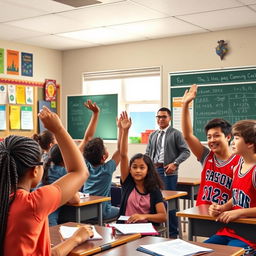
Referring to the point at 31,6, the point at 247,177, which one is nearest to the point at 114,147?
the point at 31,6

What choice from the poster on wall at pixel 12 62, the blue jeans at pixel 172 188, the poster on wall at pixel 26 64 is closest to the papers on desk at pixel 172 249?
the blue jeans at pixel 172 188

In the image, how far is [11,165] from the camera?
1.51 metres

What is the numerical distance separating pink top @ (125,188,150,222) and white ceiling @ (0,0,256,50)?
7.46 ft

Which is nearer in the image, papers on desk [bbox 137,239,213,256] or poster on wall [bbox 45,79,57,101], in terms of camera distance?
papers on desk [bbox 137,239,213,256]

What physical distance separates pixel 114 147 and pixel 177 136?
1979 millimetres

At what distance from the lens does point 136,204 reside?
324 cm

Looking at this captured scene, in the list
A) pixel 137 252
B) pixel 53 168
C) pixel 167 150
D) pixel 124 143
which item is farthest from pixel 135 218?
pixel 167 150

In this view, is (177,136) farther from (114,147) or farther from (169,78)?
(114,147)

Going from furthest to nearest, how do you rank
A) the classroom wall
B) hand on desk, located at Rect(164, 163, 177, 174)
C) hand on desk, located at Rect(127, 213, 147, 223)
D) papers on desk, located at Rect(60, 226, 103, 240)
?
the classroom wall
hand on desk, located at Rect(164, 163, 177, 174)
hand on desk, located at Rect(127, 213, 147, 223)
papers on desk, located at Rect(60, 226, 103, 240)

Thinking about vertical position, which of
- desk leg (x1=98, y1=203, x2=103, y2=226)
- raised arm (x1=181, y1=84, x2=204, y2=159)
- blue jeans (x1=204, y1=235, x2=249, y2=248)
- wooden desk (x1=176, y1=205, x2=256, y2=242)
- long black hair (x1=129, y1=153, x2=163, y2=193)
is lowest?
desk leg (x1=98, y1=203, x2=103, y2=226)

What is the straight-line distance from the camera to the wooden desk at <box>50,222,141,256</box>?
2.06 meters

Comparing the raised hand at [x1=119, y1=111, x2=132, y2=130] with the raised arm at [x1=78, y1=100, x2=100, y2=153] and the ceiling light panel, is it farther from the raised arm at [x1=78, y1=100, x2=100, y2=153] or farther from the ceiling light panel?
the ceiling light panel

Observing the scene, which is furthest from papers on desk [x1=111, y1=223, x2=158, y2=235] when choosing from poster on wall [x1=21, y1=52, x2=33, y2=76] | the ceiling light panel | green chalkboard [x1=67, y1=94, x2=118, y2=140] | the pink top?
poster on wall [x1=21, y1=52, x2=33, y2=76]

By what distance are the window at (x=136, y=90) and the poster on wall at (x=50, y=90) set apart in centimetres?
64
